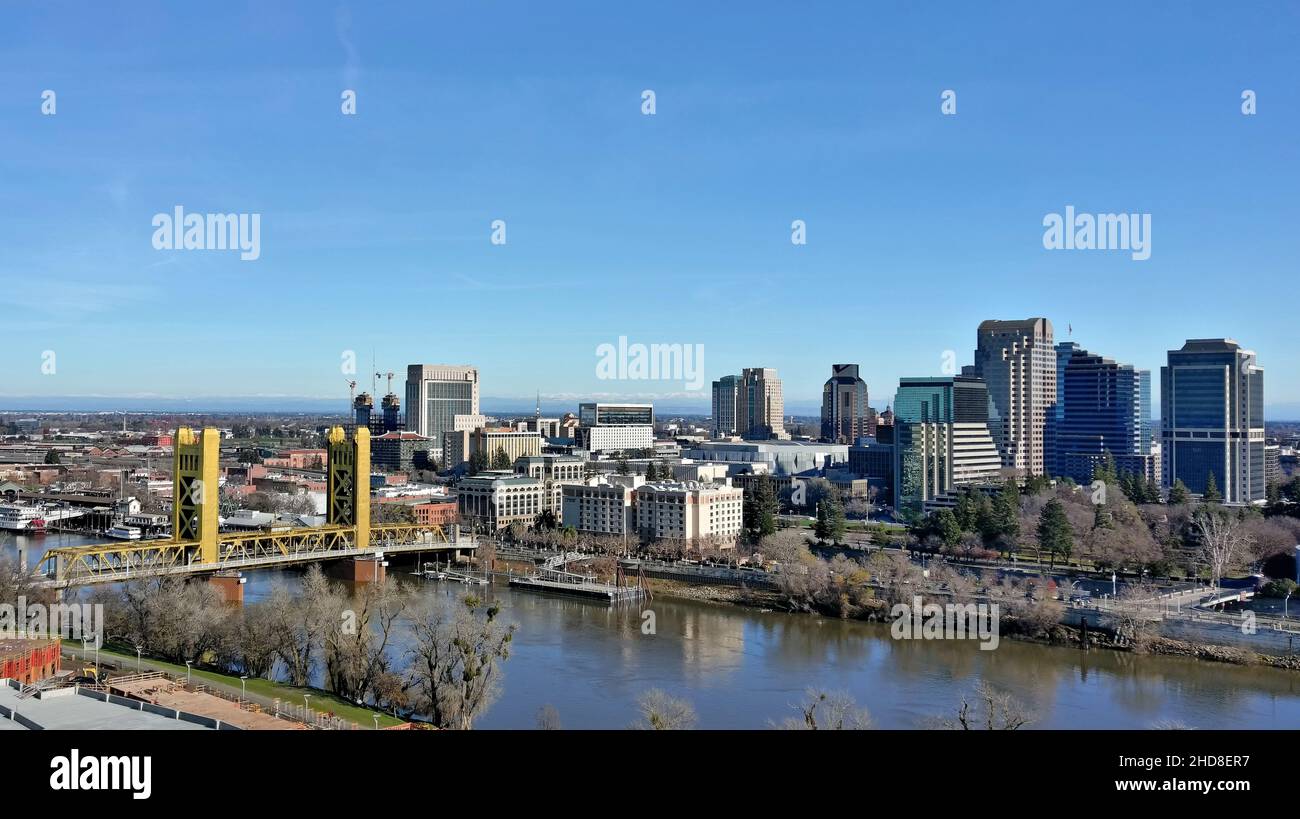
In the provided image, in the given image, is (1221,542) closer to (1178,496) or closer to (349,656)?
(1178,496)

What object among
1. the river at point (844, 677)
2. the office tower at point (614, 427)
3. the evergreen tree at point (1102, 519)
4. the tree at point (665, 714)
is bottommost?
the river at point (844, 677)

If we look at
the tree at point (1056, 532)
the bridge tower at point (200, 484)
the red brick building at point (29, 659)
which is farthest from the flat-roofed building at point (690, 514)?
the red brick building at point (29, 659)

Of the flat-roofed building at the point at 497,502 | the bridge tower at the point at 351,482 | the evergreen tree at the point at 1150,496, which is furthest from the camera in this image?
the flat-roofed building at the point at 497,502

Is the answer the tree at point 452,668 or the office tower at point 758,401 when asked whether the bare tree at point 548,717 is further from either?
the office tower at point 758,401

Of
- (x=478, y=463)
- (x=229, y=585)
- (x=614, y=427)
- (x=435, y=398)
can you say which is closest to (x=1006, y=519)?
(x=229, y=585)

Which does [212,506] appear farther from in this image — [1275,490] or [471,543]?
[1275,490]
